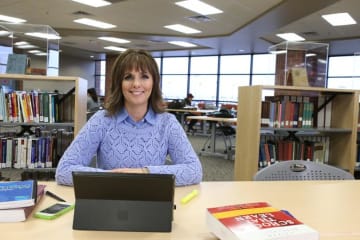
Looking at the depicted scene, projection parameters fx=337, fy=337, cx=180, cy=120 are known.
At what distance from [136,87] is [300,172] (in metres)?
1.01

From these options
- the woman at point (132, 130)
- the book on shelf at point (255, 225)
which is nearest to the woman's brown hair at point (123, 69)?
the woman at point (132, 130)

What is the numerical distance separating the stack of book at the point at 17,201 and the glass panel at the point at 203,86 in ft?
38.1

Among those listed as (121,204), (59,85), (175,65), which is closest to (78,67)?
(175,65)

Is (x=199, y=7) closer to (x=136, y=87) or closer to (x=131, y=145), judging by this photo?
(x=136, y=87)

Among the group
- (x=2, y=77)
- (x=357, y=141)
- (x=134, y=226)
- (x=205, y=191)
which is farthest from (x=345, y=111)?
(x=2, y=77)

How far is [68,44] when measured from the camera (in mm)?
11938

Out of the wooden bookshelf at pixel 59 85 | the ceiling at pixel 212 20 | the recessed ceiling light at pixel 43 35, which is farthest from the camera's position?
the ceiling at pixel 212 20

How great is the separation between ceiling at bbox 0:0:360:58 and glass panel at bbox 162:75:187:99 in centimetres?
249

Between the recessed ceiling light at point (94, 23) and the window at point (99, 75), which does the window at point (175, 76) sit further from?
the recessed ceiling light at point (94, 23)

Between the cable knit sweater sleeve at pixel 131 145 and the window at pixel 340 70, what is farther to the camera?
the window at pixel 340 70

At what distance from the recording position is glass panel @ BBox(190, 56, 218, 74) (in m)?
12.5

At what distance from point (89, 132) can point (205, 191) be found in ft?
1.93

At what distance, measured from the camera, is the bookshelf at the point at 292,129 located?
3174 mm

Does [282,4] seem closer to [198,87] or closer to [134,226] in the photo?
[134,226]
